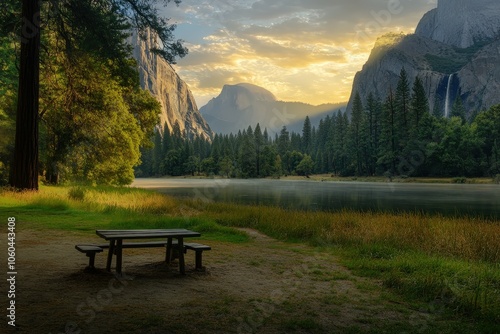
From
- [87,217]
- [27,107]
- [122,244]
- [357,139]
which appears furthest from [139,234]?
[357,139]

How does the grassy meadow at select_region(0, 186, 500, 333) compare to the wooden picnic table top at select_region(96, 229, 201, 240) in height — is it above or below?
below

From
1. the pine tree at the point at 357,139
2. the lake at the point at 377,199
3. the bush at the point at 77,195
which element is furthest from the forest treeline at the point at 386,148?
the bush at the point at 77,195

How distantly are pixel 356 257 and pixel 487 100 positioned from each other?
171299 mm

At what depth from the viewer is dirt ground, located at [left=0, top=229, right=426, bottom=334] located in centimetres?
468

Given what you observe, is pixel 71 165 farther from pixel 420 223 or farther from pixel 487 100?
pixel 487 100

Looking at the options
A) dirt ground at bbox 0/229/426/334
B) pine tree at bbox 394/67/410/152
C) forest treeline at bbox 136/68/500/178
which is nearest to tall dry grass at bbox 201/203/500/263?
dirt ground at bbox 0/229/426/334

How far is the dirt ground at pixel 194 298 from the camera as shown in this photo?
468 centimetres

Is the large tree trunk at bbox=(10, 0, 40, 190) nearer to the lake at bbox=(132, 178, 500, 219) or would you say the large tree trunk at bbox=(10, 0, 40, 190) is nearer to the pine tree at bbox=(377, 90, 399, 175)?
the lake at bbox=(132, 178, 500, 219)

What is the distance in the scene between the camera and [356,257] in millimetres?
10078

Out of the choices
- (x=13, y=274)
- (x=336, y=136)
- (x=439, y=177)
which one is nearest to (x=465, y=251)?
(x=13, y=274)

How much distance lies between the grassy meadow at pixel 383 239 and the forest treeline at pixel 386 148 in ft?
214

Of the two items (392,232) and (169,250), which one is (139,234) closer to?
(169,250)

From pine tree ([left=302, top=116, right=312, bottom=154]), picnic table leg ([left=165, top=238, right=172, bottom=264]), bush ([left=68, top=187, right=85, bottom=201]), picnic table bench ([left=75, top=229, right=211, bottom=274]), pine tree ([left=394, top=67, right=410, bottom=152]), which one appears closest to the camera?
picnic table bench ([left=75, top=229, right=211, bottom=274])

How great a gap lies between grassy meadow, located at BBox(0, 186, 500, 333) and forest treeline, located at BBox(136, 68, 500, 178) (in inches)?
2569
